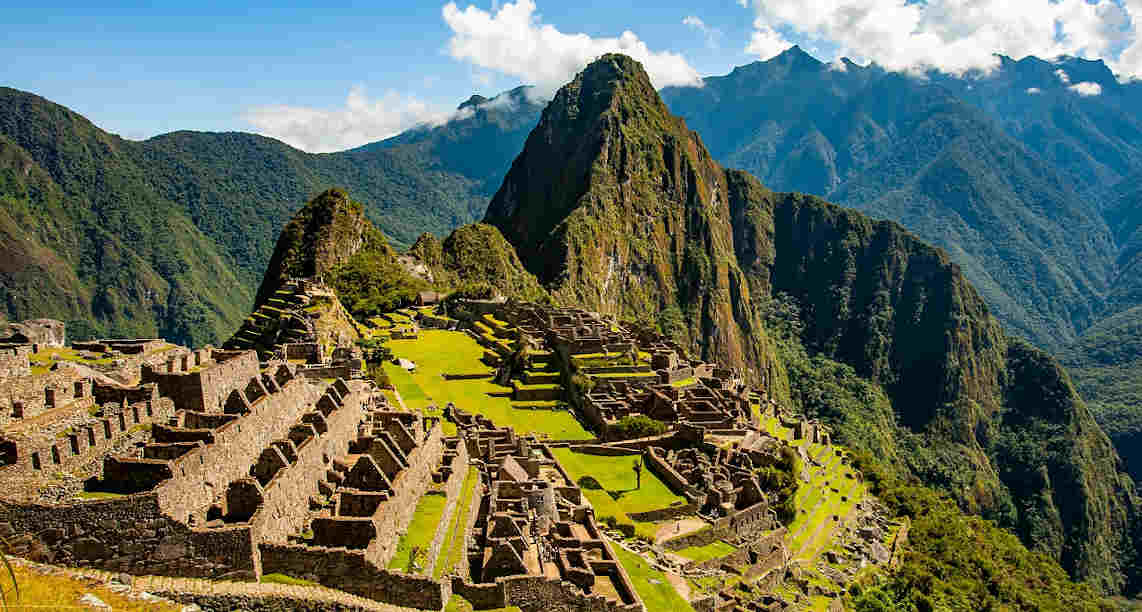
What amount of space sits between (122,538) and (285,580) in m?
3.58

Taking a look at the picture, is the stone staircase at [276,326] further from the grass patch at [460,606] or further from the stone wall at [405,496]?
the grass patch at [460,606]

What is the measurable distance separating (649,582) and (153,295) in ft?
581

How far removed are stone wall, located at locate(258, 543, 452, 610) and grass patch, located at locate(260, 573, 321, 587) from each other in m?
0.09

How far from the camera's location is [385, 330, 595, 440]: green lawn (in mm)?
49312

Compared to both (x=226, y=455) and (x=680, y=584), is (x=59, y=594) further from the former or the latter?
(x=680, y=584)

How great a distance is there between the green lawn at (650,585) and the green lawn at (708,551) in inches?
195

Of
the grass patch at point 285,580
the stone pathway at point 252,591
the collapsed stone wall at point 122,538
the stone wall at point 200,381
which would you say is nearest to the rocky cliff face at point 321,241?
the stone wall at point 200,381

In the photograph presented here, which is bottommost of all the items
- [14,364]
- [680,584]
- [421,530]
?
[680,584]

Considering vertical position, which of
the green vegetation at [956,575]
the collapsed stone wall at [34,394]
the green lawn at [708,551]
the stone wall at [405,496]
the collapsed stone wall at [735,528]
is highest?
the collapsed stone wall at [34,394]

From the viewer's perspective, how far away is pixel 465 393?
54969mm

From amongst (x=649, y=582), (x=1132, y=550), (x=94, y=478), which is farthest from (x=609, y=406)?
(x=1132, y=550)

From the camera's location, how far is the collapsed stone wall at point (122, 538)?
1634 cm

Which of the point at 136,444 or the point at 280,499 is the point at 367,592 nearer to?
the point at 280,499

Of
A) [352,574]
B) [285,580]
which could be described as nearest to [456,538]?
[352,574]
